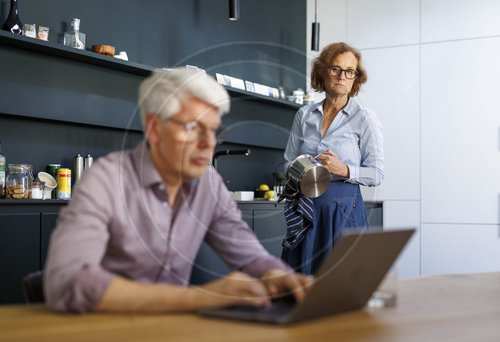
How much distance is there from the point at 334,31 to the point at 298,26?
329 millimetres

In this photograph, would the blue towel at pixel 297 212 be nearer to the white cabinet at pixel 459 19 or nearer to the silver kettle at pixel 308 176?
the silver kettle at pixel 308 176

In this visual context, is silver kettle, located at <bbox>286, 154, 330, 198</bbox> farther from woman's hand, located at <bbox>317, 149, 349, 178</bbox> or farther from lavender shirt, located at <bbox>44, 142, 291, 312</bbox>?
lavender shirt, located at <bbox>44, 142, 291, 312</bbox>

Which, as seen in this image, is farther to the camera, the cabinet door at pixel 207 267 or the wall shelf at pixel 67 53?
A: the wall shelf at pixel 67 53

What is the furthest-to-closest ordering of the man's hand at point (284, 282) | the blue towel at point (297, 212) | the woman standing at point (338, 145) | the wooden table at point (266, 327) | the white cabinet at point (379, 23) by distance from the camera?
the white cabinet at point (379, 23)
the blue towel at point (297, 212)
the woman standing at point (338, 145)
the man's hand at point (284, 282)
the wooden table at point (266, 327)

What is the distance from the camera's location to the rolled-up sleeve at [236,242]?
992mm

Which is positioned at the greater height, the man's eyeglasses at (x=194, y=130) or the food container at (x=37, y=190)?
the man's eyeglasses at (x=194, y=130)

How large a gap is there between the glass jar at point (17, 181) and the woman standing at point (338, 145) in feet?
6.89

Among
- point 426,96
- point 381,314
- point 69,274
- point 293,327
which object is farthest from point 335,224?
point 426,96

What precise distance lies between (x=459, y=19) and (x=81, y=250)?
4.52 m

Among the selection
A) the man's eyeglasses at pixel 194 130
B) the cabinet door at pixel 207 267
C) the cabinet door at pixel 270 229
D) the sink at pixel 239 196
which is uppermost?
the man's eyeglasses at pixel 194 130

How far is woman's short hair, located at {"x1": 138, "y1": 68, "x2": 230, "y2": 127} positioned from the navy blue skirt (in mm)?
266

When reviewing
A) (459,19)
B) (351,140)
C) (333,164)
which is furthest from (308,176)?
(459,19)

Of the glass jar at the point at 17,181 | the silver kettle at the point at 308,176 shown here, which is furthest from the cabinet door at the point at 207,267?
the glass jar at the point at 17,181

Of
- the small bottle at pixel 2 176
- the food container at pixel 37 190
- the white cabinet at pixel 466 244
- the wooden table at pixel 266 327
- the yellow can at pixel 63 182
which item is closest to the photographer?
the wooden table at pixel 266 327
